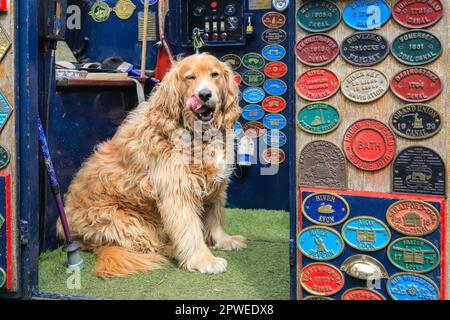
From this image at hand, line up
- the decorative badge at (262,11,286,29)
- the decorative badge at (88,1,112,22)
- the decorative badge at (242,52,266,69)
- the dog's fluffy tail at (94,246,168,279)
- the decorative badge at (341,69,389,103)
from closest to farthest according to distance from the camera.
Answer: the decorative badge at (341,69,389,103), the dog's fluffy tail at (94,246,168,279), the decorative badge at (262,11,286,29), the decorative badge at (242,52,266,69), the decorative badge at (88,1,112,22)

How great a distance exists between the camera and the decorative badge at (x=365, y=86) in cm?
183

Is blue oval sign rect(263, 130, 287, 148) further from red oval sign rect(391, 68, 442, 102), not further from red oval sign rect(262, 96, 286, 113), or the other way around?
red oval sign rect(391, 68, 442, 102)

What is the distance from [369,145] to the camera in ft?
6.15

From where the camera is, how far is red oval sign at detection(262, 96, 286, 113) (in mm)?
4266

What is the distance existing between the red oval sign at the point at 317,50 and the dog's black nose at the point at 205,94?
3.55 ft

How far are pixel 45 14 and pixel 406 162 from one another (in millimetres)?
2157

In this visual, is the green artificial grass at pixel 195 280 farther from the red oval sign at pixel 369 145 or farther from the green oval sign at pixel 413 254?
the red oval sign at pixel 369 145

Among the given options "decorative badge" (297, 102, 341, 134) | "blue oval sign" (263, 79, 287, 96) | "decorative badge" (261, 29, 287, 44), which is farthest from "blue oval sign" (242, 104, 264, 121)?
"decorative badge" (297, 102, 341, 134)

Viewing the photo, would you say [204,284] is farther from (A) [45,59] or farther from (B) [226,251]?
(A) [45,59]

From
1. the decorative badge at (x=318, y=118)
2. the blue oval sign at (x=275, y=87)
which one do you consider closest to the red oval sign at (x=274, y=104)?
the blue oval sign at (x=275, y=87)

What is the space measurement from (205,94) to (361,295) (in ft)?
5.17

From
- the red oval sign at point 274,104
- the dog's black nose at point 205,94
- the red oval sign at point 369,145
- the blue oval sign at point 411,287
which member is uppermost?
the dog's black nose at point 205,94

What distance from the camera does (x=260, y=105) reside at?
432cm

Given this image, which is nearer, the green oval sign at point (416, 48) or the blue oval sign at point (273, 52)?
the green oval sign at point (416, 48)
